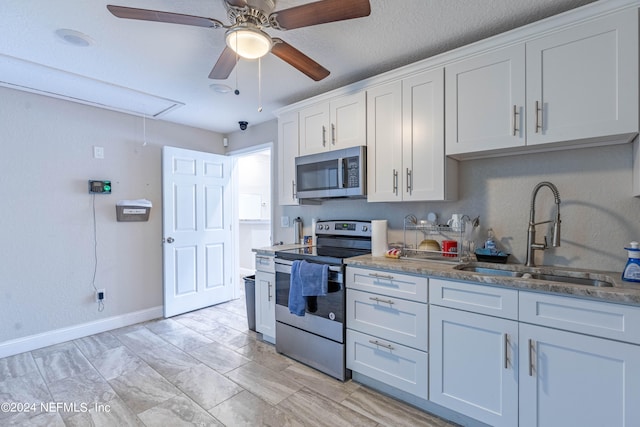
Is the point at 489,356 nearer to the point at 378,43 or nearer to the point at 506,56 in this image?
the point at 506,56

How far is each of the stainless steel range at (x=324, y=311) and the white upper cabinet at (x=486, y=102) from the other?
1.09 meters

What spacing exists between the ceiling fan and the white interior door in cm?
235

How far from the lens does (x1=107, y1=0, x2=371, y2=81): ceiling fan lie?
1.33 metres

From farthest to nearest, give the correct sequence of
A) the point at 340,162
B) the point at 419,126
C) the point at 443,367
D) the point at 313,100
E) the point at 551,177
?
1. the point at 313,100
2. the point at 340,162
3. the point at 419,126
4. the point at 551,177
5. the point at 443,367

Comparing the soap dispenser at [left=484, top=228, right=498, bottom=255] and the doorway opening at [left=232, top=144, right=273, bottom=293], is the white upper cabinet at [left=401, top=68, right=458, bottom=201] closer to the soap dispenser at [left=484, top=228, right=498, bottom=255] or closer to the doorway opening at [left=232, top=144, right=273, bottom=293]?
the soap dispenser at [left=484, top=228, right=498, bottom=255]

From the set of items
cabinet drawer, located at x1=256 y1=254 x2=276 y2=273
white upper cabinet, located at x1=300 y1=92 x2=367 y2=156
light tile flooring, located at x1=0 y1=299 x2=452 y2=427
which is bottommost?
light tile flooring, located at x1=0 y1=299 x2=452 y2=427

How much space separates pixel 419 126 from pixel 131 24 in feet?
6.51

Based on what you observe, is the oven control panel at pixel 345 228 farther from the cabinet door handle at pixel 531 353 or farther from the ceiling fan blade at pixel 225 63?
the ceiling fan blade at pixel 225 63

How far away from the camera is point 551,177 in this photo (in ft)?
6.40

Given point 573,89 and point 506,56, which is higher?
point 506,56

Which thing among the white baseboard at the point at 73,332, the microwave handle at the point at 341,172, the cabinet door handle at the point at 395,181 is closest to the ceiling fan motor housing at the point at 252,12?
the microwave handle at the point at 341,172

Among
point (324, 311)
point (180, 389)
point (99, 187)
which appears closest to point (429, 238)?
point (324, 311)

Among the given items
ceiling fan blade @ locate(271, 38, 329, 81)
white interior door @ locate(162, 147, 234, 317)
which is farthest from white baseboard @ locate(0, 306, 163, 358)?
ceiling fan blade @ locate(271, 38, 329, 81)

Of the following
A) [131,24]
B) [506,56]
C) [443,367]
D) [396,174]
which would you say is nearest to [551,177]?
[506,56]
